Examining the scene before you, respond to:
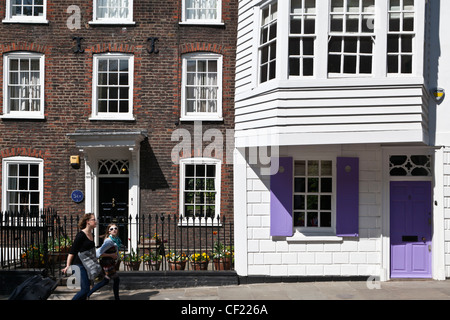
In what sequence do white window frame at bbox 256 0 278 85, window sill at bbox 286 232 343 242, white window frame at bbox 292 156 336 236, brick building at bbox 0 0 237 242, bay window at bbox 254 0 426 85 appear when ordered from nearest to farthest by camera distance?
bay window at bbox 254 0 426 85 < white window frame at bbox 256 0 278 85 < window sill at bbox 286 232 343 242 < white window frame at bbox 292 156 336 236 < brick building at bbox 0 0 237 242

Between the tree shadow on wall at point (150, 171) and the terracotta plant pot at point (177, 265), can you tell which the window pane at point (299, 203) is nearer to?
the terracotta plant pot at point (177, 265)

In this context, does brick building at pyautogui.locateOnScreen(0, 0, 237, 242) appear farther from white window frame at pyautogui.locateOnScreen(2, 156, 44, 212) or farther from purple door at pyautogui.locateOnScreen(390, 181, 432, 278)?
purple door at pyautogui.locateOnScreen(390, 181, 432, 278)

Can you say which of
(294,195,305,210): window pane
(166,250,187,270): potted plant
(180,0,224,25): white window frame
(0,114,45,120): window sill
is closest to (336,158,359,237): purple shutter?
(294,195,305,210): window pane

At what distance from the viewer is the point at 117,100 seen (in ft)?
46.8

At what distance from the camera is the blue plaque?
1405 cm

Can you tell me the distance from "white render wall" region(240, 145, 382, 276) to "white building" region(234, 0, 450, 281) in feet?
0.07

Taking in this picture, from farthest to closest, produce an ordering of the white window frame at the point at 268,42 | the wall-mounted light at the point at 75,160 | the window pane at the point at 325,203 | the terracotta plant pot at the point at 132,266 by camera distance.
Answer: the wall-mounted light at the point at 75,160 < the window pane at the point at 325,203 < the terracotta plant pot at the point at 132,266 < the white window frame at the point at 268,42

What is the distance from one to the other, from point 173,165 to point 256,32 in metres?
4.56

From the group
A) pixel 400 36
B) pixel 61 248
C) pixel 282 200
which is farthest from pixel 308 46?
pixel 61 248

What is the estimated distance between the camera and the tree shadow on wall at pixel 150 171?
1412cm

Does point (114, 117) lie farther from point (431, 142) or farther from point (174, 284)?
point (431, 142)

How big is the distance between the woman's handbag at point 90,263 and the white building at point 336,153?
3.61m

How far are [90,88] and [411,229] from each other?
909 cm
